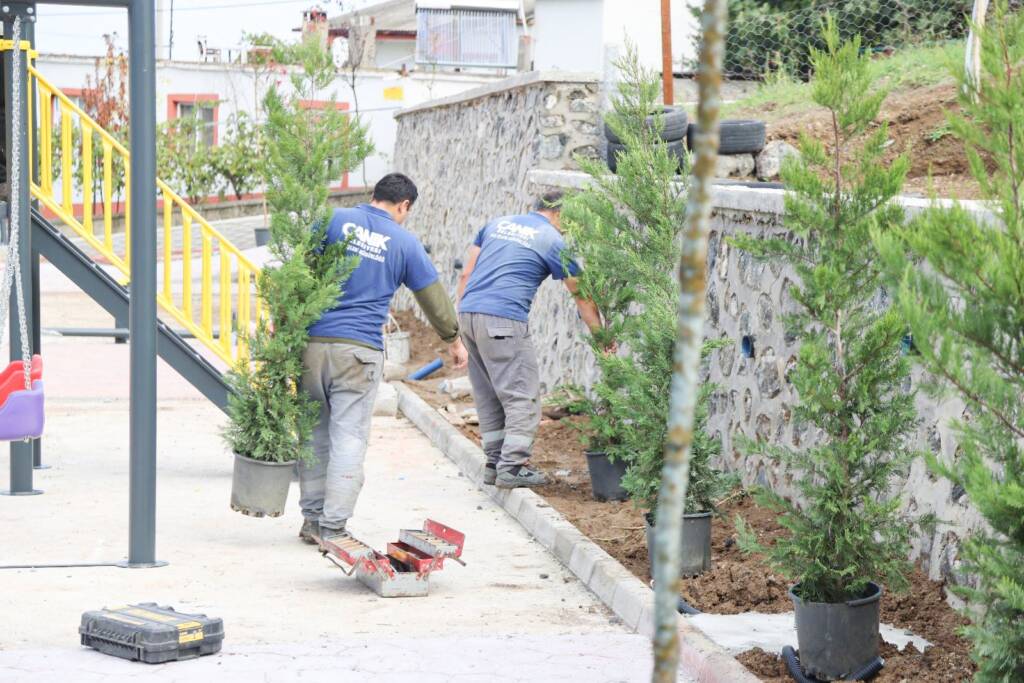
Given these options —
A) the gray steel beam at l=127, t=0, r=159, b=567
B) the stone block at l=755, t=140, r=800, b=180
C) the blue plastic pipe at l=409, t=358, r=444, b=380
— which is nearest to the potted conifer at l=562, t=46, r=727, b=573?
the gray steel beam at l=127, t=0, r=159, b=567

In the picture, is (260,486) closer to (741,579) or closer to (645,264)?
(645,264)

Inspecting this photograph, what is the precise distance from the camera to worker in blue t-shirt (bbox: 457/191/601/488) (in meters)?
9.30

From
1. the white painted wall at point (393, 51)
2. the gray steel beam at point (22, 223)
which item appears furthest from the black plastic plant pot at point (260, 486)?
the white painted wall at point (393, 51)

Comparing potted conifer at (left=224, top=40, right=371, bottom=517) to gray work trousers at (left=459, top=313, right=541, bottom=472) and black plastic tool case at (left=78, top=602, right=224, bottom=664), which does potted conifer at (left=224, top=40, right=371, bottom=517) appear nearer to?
gray work trousers at (left=459, top=313, right=541, bottom=472)

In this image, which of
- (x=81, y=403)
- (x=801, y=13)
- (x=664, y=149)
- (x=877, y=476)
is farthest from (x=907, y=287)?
(x=801, y=13)

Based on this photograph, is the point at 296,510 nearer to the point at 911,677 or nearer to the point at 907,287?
the point at 911,677

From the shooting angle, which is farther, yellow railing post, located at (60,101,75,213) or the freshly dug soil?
yellow railing post, located at (60,101,75,213)

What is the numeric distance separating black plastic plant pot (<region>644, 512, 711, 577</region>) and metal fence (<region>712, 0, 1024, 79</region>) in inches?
340

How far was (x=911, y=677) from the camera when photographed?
5.30 m

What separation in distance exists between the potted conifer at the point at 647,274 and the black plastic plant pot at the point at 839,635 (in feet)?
5.54

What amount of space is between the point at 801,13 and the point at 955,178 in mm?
6734

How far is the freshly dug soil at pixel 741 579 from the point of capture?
547 cm

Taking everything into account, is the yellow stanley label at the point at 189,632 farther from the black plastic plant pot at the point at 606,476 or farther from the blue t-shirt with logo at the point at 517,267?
the blue t-shirt with logo at the point at 517,267

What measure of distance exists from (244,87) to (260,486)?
29244 mm
